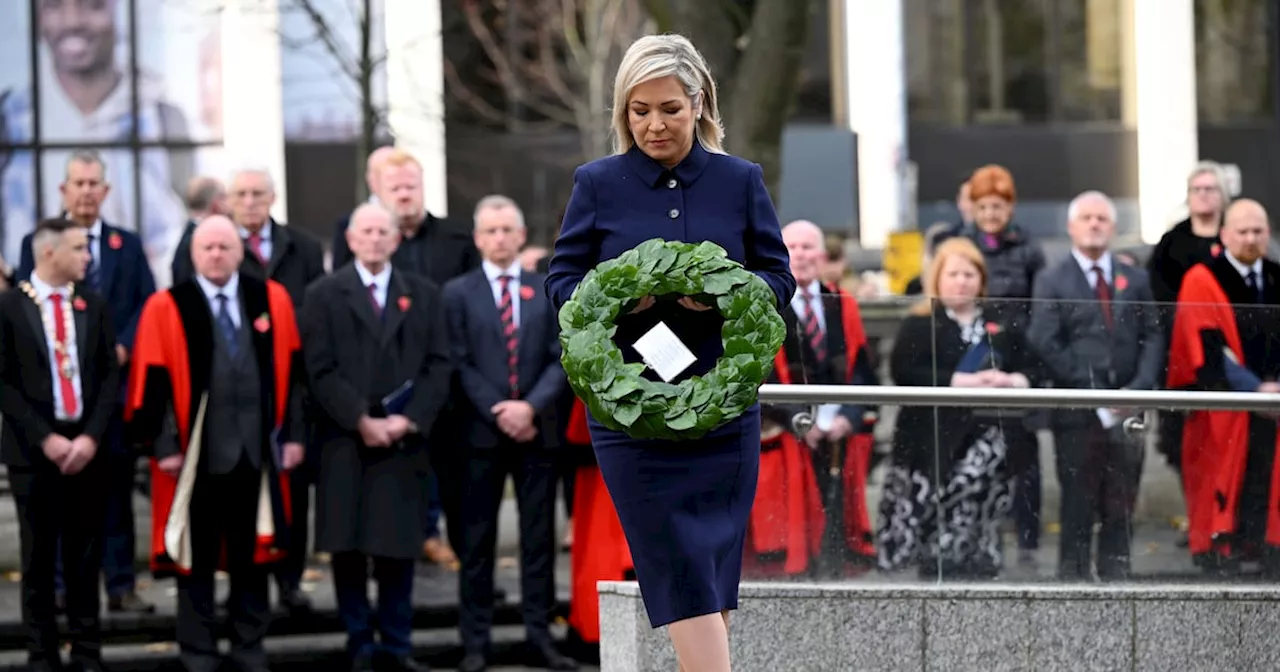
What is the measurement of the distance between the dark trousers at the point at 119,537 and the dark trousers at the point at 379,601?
61.7 inches

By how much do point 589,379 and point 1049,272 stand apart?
17.8 ft

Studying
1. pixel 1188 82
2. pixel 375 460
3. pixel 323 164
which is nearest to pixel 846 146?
pixel 375 460

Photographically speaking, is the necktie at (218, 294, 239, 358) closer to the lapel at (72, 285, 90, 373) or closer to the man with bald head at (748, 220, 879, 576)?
the lapel at (72, 285, 90, 373)

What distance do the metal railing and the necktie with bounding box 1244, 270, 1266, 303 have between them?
2.14m

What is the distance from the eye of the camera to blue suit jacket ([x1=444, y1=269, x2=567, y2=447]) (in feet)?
35.2

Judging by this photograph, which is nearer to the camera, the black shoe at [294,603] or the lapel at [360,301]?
the lapel at [360,301]

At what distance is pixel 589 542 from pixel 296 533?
1.71 meters

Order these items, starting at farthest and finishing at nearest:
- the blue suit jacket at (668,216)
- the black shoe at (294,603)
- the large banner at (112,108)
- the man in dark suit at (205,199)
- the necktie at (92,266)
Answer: the large banner at (112,108), the man in dark suit at (205,199), the necktie at (92,266), the black shoe at (294,603), the blue suit jacket at (668,216)

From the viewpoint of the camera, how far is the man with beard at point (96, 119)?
30312mm

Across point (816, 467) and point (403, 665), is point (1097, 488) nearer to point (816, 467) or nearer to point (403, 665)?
point (816, 467)

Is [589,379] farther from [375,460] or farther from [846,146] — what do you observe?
[846,146]

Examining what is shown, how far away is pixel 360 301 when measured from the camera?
35.1ft

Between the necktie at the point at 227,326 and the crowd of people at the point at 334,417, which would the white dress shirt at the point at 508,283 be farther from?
the necktie at the point at 227,326

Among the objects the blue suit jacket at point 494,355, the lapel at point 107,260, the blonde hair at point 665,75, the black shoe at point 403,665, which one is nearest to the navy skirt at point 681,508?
the blonde hair at point 665,75
